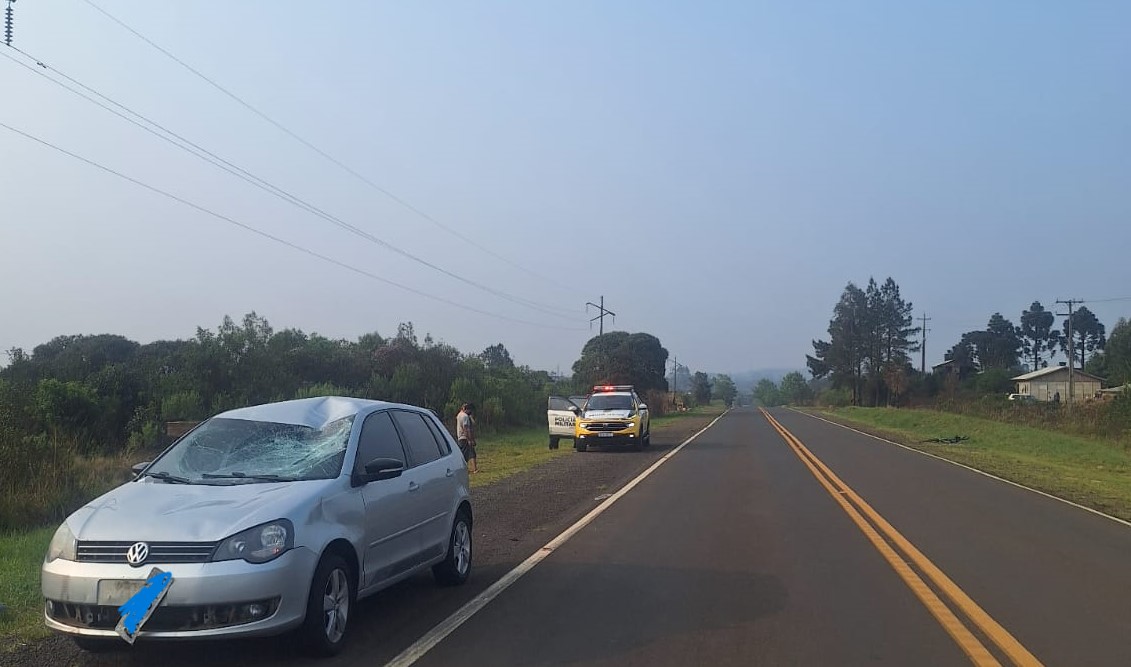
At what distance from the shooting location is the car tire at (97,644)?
592cm

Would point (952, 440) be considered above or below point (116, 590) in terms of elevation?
above

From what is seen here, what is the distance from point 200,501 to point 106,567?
2.33ft

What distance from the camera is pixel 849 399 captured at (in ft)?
376

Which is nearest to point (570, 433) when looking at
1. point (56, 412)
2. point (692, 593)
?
point (56, 412)

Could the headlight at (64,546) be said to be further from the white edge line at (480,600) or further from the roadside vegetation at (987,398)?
the roadside vegetation at (987,398)

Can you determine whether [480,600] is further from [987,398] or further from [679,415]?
[679,415]

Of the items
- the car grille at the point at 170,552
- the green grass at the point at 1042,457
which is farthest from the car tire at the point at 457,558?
the green grass at the point at 1042,457

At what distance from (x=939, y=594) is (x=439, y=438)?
476 cm

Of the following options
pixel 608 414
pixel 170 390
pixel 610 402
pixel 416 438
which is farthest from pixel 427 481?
pixel 610 402

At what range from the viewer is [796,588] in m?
8.65

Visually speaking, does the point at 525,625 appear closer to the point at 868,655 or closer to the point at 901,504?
the point at 868,655

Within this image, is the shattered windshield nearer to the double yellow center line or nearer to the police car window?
the double yellow center line

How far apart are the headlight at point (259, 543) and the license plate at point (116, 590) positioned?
1.63 feet

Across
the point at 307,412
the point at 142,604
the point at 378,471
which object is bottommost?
the point at 142,604
